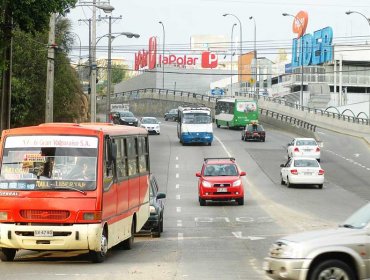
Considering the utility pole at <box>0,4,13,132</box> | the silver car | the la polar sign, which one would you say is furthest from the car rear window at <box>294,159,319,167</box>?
the la polar sign

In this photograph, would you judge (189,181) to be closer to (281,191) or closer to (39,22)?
(281,191)

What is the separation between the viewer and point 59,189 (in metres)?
17.2

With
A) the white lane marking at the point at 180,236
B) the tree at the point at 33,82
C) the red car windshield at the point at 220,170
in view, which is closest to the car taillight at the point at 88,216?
the white lane marking at the point at 180,236

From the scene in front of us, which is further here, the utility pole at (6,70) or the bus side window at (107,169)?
the utility pole at (6,70)

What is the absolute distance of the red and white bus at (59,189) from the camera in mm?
17031

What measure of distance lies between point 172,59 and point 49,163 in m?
157

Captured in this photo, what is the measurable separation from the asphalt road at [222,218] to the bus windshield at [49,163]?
1.60m

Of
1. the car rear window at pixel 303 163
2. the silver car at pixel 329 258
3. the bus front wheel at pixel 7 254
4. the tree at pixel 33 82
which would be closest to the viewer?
the silver car at pixel 329 258

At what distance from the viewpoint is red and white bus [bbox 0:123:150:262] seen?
17.0 metres

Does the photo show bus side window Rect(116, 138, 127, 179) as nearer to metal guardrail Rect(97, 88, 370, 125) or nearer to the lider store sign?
metal guardrail Rect(97, 88, 370, 125)

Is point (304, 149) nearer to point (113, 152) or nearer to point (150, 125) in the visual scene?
point (150, 125)

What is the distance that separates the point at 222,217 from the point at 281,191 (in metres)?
Result: 11.5

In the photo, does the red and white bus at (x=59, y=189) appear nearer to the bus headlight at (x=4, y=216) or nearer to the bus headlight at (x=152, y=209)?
the bus headlight at (x=4, y=216)

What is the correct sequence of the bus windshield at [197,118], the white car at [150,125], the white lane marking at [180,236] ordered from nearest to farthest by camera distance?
the white lane marking at [180,236] < the bus windshield at [197,118] < the white car at [150,125]
